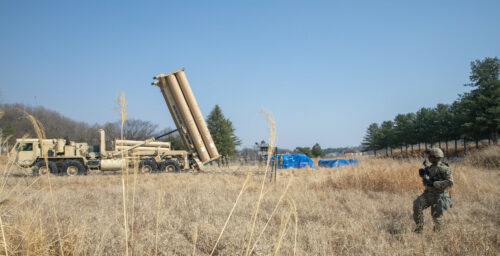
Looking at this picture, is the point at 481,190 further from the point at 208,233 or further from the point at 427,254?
the point at 208,233

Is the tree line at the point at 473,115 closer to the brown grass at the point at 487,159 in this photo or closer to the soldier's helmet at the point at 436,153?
the brown grass at the point at 487,159

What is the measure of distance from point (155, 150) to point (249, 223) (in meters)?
13.1

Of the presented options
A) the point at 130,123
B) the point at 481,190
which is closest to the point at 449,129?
the point at 481,190

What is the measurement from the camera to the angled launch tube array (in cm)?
1324

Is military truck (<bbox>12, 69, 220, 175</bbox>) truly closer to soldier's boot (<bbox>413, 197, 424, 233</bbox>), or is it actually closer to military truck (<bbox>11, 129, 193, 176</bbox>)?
military truck (<bbox>11, 129, 193, 176</bbox>)

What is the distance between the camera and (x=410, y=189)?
7.12 metres

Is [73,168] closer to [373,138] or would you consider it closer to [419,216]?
[419,216]

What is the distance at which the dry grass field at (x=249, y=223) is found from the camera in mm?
2668

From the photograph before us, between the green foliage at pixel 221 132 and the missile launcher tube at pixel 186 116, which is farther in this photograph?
the green foliage at pixel 221 132

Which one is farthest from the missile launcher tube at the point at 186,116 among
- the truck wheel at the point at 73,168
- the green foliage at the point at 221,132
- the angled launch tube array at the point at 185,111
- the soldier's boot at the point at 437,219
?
the green foliage at the point at 221,132

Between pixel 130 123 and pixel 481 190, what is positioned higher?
pixel 130 123

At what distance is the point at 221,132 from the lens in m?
38.7

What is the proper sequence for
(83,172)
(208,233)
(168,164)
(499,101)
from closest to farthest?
1. (208,233)
2. (83,172)
3. (168,164)
4. (499,101)

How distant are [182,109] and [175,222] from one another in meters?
9.70
